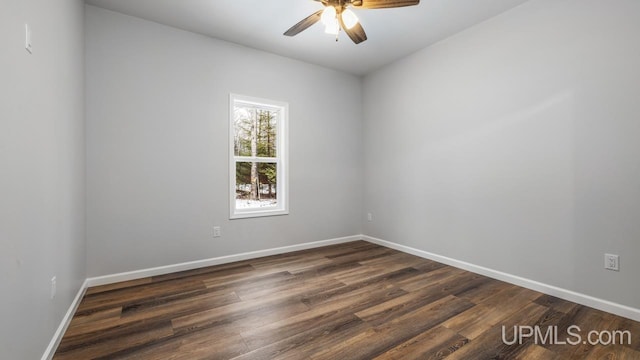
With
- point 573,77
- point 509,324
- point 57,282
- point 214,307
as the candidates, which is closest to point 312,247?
point 214,307

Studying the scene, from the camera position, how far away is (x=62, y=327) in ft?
6.08

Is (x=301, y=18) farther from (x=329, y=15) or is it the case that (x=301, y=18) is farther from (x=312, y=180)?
(x=312, y=180)

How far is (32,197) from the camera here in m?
1.44

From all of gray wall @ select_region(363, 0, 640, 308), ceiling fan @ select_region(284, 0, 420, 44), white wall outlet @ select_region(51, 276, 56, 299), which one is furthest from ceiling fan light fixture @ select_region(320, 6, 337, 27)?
white wall outlet @ select_region(51, 276, 56, 299)

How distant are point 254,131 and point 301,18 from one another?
1526 millimetres

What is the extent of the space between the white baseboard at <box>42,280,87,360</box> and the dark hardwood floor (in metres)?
0.04

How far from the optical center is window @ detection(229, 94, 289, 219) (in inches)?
141

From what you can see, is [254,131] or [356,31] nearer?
[356,31]

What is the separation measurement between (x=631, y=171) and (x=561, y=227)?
0.64 metres

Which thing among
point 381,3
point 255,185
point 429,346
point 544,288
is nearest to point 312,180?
point 255,185

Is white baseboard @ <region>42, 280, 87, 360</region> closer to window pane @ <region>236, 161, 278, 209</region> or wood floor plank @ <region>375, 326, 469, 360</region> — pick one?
window pane @ <region>236, 161, 278, 209</region>

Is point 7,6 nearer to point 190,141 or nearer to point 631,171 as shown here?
point 190,141

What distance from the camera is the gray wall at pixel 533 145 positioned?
7.09 feet

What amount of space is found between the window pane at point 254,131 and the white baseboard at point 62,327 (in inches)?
81.0
